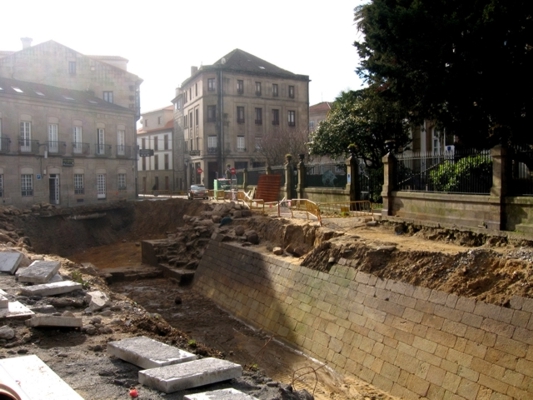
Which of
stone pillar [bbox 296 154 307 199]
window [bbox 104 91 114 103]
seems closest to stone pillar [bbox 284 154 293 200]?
stone pillar [bbox 296 154 307 199]

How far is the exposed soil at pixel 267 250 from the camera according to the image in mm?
7562

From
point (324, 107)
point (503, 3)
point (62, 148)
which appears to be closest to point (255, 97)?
point (324, 107)

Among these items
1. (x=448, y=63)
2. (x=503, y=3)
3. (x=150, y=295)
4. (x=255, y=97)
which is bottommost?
(x=150, y=295)

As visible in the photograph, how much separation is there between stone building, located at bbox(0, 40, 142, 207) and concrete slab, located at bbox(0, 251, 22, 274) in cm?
2121

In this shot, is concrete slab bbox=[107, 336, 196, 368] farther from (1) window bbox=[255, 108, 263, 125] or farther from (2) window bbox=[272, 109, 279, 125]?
(2) window bbox=[272, 109, 279, 125]

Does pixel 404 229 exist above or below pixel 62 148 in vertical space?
below

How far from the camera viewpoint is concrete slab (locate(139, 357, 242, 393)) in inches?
229

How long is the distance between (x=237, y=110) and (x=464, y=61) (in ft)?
125

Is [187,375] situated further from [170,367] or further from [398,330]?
[398,330]

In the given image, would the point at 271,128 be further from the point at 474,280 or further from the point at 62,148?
the point at 474,280

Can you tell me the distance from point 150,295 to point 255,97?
35.0 m

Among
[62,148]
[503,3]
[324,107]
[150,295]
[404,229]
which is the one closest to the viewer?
[503,3]

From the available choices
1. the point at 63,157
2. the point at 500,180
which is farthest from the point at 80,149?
the point at 500,180

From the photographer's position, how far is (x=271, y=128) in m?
52.1
